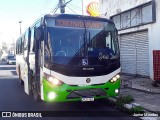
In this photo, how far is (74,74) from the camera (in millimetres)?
8266

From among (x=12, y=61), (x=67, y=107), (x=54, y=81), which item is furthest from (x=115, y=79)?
(x=12, y=61)

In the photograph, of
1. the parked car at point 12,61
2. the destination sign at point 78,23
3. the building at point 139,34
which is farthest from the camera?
the parked car at point 12,61

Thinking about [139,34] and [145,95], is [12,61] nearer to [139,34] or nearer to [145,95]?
[139,34]

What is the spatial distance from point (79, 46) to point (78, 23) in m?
0.79

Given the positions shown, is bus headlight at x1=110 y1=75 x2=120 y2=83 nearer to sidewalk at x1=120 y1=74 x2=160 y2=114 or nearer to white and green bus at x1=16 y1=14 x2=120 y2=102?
white and green bus at x1=16 y1=14 x2=120 y2=102

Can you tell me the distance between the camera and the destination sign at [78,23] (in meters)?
8.61

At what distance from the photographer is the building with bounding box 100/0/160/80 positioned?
14.4 meters

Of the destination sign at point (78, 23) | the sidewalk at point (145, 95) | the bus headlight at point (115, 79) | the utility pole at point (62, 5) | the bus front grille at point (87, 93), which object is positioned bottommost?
the sidewalk at point (145, 95)

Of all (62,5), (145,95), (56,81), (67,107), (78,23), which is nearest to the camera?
(56,81)

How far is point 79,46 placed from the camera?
8508 mm

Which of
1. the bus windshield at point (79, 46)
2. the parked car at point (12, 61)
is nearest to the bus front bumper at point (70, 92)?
the bus windshield at point (79, 46)

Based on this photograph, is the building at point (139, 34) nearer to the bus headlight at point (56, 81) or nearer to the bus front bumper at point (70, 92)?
the bus front bumper at point (70, 92)

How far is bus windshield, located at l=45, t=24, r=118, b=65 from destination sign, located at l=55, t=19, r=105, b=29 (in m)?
0.11

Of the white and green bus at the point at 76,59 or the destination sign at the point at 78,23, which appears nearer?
the white and green bus at the point at 76,59
